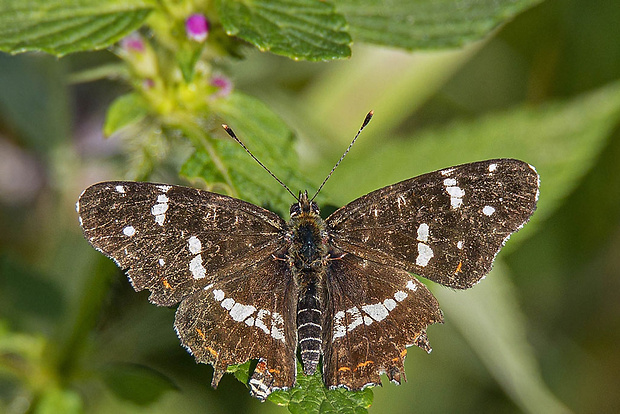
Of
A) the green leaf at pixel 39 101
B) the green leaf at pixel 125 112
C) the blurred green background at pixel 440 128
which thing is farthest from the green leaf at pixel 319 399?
the green leaf at pixel 39 101

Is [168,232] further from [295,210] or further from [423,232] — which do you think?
[423,232]

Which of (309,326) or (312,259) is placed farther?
(312,259)

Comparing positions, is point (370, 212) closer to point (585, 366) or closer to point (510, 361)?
point (510, 361)

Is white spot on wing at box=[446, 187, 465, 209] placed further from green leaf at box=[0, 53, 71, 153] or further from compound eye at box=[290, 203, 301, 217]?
green leaf at box=[0, 53, 71, 153]

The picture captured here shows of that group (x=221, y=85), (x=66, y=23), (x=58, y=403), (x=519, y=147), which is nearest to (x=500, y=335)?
(x=519, y=147)

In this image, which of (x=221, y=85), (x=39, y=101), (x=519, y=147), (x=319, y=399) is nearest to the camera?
(x=319, y=399)

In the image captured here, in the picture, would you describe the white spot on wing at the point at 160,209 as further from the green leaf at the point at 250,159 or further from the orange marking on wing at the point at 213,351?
the orange marking on wing at the point at 213,351

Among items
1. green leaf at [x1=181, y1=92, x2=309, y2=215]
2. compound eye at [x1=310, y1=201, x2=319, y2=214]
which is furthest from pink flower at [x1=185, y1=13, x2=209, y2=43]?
compound eye at [x1=310, y1=201, x2=319, y2=214]

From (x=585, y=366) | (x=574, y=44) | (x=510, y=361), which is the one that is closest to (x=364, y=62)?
(x=574, y=44)
